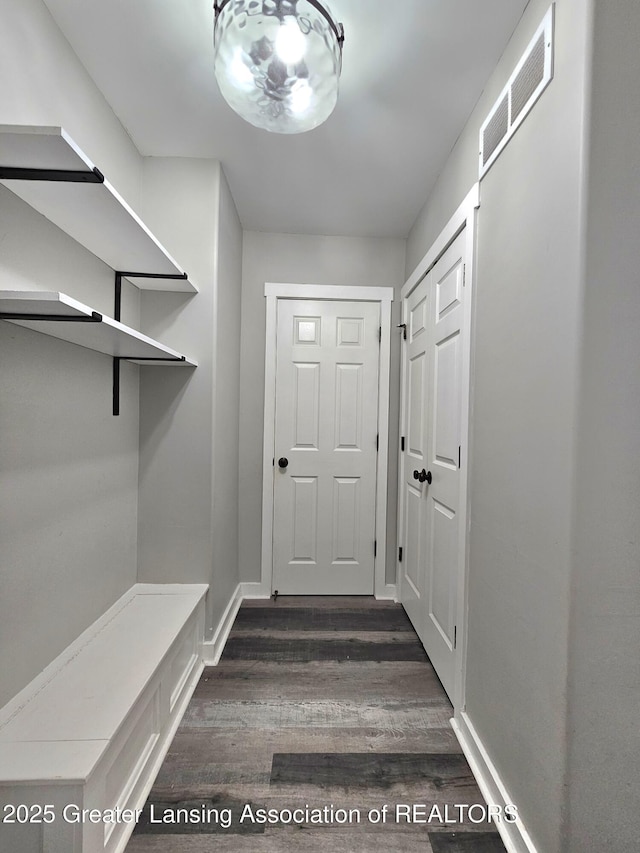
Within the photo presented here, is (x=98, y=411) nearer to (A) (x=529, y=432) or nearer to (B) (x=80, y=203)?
(B) (x=80, y=203)

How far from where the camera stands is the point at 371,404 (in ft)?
9.09

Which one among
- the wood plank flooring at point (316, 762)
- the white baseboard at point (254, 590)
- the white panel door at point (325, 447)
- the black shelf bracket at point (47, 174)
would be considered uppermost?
the black shelf bracket at point (47, 174)

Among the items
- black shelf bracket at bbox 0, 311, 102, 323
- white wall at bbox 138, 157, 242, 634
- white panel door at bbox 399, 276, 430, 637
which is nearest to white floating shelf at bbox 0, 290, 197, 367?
black shelf bracket at bbox 0, 311, 102, 323

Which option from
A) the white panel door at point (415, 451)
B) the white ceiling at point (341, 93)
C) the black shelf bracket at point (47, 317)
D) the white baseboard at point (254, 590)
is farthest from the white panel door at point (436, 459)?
the black shelf bracket at point (47, 317)

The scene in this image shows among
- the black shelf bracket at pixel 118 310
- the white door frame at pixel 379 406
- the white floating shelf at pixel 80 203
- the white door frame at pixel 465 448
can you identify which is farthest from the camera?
the white door frame at pixel 379 406

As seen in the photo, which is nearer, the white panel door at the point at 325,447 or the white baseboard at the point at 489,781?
the white baseboard at the point at 489,781

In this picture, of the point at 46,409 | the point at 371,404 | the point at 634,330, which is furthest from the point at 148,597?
the point at 634,330

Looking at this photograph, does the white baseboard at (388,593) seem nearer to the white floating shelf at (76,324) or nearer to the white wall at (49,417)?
the white wall at (49,417)

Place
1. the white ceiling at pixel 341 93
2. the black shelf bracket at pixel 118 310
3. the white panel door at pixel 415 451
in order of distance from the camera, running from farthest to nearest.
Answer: the white panel door at pixel 415 451
the black shelf bracket at pixel 118 310
the white ceiling at pixel 341 93

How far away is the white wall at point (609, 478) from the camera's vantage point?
2.97 ft

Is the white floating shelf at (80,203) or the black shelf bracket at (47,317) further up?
the white floating shelf at (80,203)

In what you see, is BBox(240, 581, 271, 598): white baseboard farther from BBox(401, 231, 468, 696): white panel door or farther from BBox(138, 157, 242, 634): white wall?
BBox(401, 231, 468, 696): white panel door

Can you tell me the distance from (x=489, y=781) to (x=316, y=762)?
1.89 feet

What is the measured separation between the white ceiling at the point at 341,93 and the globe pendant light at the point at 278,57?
0.16 m
